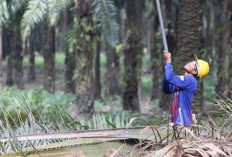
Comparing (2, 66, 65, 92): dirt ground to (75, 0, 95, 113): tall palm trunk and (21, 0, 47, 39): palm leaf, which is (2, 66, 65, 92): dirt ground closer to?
(75, 0, 95, 113): tall palm trunk

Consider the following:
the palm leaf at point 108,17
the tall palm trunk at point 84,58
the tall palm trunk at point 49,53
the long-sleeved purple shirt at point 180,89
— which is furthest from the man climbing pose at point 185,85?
the tall palm trunk at point 49,53

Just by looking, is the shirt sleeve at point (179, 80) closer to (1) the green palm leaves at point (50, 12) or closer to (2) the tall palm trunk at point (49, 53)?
(1) the green palm leaves at point (50, 12)

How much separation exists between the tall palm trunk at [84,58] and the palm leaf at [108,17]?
1.36 meters

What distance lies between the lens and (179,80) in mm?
4934

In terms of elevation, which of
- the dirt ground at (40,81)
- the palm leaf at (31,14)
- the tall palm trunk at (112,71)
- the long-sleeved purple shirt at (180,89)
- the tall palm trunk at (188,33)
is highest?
the palm leaf at (31,14)

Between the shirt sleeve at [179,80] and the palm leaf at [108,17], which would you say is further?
the palm leaf at [108,17]

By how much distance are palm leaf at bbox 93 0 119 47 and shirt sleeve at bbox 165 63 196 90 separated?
8506mm

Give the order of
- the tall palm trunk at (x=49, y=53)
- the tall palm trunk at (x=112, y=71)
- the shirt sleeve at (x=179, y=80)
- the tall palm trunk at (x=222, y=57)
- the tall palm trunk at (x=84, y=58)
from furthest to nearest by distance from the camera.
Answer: the tall palm trunk at (x=112, y=71) < the tall palm trunk at (x=49, y=53) < the tall palm trunk at (x=222, y=57) < the tall palm trunk at (x=84, y=58) < the shirt sleeve at (x=179, y=80)

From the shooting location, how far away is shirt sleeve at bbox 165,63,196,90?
4816 millimetres

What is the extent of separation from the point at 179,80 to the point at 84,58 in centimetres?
734

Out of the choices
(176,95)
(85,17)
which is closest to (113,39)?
(85,17)

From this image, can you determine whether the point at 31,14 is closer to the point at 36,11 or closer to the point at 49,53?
the point at 36,11

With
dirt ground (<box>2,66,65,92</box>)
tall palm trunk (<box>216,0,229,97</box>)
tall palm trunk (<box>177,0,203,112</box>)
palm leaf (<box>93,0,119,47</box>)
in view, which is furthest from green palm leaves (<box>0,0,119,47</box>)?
dirt ground (<box>2,66,65,92</box>)

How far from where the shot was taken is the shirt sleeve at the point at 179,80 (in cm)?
482
